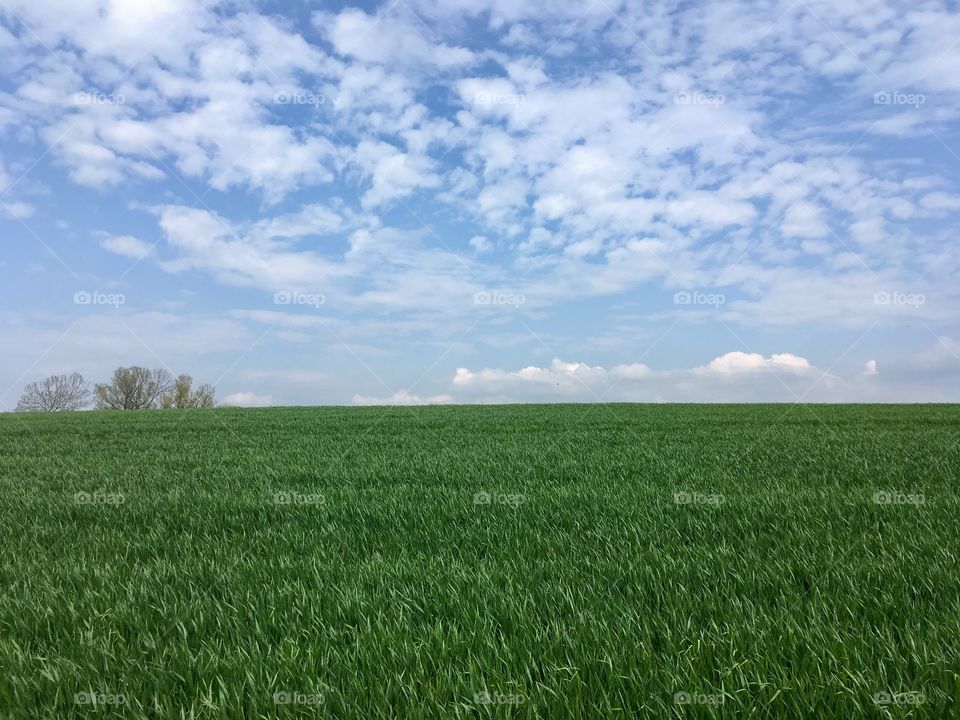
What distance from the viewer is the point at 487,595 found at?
3754 mm

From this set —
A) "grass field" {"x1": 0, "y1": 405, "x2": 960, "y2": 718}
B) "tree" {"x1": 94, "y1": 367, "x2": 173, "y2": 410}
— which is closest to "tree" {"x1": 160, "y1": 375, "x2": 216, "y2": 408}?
"tree" {"x1": 94, "y1": 367, "x2": 173, "y2": 410}

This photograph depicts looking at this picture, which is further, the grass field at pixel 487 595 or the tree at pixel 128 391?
the tree at pixel 128 391

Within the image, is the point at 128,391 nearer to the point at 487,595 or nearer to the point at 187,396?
the point at 187,396

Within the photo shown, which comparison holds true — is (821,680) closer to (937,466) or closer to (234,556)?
(234,556)

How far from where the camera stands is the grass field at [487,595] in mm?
2730

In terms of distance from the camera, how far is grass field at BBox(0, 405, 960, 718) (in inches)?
107

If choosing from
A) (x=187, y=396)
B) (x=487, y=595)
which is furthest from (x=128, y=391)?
(x=487, y=595)

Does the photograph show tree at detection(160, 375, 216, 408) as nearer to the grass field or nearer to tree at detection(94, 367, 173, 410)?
tree at detection(94, 367, 173, 410)

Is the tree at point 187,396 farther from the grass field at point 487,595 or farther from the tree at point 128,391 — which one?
the grass field at point 487,595

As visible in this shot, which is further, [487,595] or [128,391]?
[128,391]

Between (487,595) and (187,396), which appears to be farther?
(187,396)

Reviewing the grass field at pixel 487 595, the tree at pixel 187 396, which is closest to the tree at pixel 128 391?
the tree at pixel 187 396

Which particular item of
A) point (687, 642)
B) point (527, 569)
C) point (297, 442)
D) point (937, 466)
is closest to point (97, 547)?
point (527, 569)

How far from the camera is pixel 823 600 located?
3646mm
